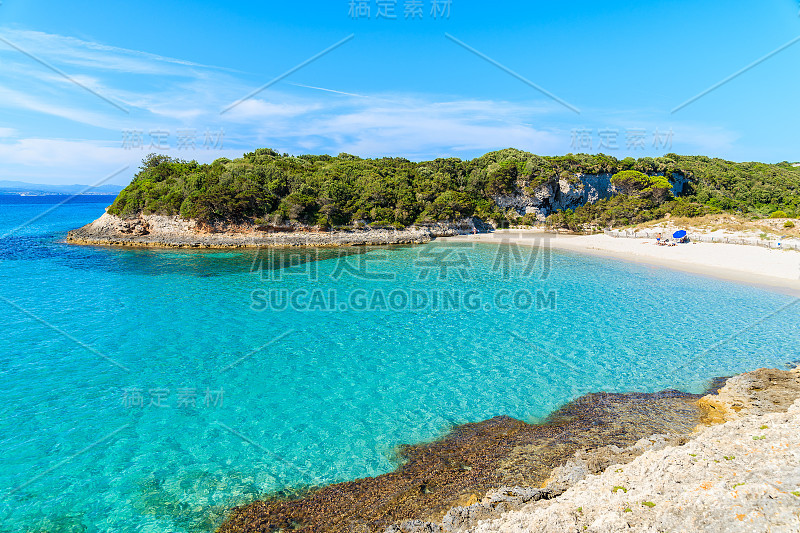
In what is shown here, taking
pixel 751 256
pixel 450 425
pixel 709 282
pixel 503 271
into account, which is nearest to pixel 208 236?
pixel 503 271

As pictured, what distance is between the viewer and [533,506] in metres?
6.33

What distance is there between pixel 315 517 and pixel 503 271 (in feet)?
90.1

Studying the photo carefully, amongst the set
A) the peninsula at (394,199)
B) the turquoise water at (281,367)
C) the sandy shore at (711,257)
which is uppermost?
the peninsula at (394,199)

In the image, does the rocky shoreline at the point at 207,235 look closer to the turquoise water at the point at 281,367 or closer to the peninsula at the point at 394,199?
the peninsula at the point at 394,199

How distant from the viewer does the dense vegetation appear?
47.7 meters

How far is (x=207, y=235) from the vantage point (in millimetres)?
45688

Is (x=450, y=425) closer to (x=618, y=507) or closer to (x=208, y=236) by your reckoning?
(x=618, y=507)

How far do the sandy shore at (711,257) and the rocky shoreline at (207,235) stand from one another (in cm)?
2081

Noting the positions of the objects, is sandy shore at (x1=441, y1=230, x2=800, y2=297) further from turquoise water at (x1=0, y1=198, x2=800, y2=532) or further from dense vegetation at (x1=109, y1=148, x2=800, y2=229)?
dense vegetation at (x1=109, y1=148, x2=800, y2=229)

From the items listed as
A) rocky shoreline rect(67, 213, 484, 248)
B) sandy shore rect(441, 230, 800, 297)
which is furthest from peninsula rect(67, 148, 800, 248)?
sandy shore rect(441, 230, 800, 297)

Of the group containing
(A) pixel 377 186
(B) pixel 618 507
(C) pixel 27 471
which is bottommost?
(C) pixel 27 471

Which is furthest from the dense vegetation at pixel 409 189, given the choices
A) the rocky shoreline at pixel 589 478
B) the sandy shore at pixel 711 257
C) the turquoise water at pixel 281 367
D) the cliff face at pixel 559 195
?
the rocky shoreline at pixel 589 478

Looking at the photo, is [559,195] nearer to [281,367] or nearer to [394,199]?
[394,199]

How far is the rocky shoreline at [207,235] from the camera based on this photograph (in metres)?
44.4
